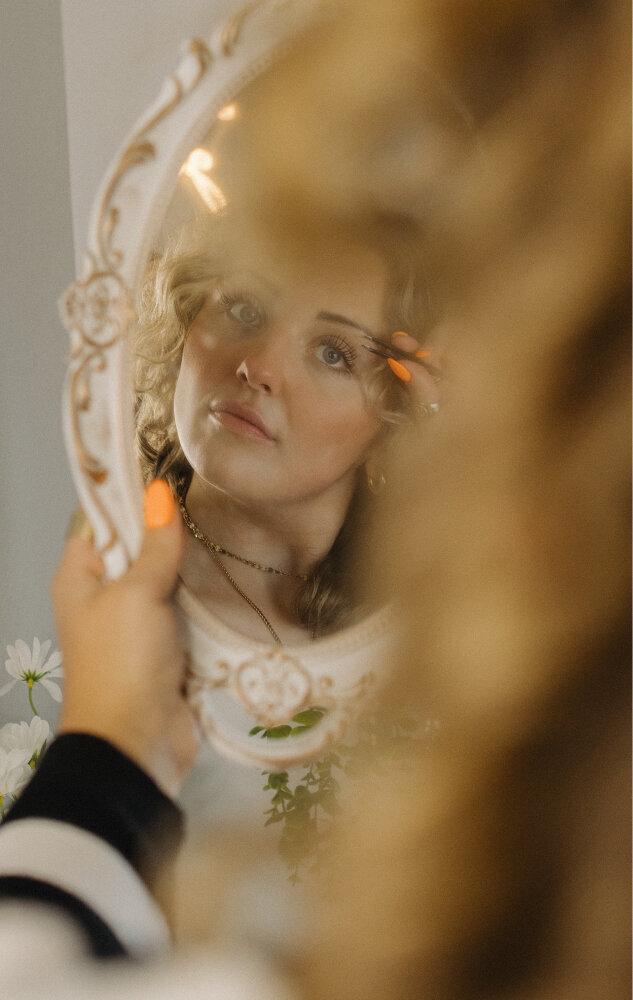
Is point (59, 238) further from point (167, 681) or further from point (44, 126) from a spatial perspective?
point (167, 681)

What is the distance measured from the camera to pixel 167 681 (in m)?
0.53

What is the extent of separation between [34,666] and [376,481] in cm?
26

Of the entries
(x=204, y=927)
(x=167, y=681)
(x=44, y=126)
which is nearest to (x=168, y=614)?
(x=167, y=681)

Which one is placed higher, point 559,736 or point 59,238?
point 59,238

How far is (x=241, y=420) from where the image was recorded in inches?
21.1

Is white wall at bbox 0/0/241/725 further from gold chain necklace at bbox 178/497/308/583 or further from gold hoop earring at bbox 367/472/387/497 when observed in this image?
gold hoop earring at bbox 367/472/387/497

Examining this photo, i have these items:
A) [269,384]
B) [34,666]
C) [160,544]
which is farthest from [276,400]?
[34,666]

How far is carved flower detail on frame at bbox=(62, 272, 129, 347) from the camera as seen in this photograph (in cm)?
54

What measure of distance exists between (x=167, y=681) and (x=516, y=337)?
0.32m

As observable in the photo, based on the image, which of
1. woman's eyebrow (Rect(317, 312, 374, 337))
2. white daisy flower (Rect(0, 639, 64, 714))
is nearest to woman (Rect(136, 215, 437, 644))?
woman's eyebrow (Rect(317, 312, 374, 337))

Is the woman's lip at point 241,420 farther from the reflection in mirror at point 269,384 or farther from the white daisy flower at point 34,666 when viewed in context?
the white daisy flower at point 34,666

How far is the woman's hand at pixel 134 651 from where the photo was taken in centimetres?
53

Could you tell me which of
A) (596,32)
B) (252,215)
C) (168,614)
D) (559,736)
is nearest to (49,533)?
(168,614)

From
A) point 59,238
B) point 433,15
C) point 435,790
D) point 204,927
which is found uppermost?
point 433,15
